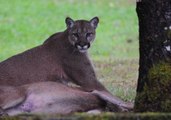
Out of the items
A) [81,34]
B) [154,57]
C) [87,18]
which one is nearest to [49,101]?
[154,57]

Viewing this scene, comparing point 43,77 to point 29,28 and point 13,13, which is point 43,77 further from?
point 13,13

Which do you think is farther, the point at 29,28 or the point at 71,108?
the point at 29,28

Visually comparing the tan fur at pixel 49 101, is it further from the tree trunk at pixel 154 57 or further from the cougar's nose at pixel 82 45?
the cougar's nose at pixel 82 45

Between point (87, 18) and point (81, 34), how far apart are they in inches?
487

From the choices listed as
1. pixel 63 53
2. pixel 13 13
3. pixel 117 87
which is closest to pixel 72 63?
pixel 63 53

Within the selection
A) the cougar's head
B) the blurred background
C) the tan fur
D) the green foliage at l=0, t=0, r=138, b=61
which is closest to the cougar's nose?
the cougar's head

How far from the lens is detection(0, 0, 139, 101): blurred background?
596 inches

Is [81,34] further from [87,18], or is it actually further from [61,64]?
[87,18]

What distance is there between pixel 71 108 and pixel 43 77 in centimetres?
136

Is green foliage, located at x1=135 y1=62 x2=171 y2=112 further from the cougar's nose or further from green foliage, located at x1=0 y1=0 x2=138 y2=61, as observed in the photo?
green foliage, located at x1=0 y1=0 x2=138 y2=61

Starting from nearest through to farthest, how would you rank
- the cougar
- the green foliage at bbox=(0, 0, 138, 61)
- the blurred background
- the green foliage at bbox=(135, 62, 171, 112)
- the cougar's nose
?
the green foliage at bbox=(135, 62, 171, 112), the cougar, the cougar's nose, the blurred background, the green foliage at bbox=(0, 0, 138, 61)

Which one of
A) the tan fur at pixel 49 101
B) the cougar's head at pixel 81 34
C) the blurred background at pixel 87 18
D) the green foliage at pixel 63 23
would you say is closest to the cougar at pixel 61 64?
the cougar's head at pixel 81 34

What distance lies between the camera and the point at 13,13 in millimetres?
22891

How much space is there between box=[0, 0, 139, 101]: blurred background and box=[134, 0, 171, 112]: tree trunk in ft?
18.7
